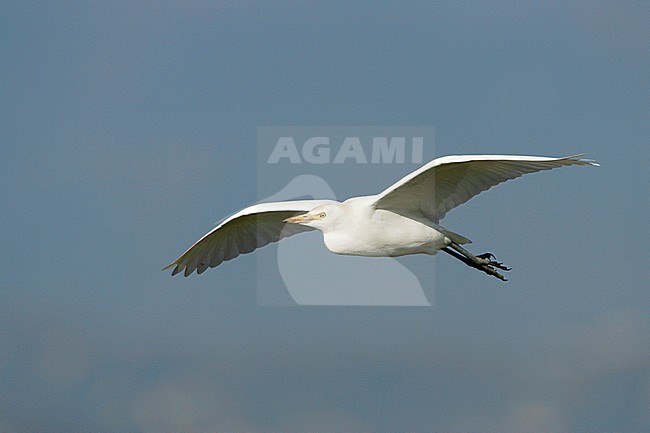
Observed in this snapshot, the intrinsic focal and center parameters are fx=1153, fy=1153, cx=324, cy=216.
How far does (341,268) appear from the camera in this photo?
50.5ft

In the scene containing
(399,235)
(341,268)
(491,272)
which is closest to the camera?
(399,235)

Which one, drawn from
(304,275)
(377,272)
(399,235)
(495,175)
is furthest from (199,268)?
(495,175)

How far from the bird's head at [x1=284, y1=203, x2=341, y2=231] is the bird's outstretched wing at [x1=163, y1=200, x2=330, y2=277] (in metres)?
1.17

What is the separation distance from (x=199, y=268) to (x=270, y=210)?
178cm

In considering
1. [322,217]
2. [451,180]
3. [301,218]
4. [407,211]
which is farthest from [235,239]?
[451,180]

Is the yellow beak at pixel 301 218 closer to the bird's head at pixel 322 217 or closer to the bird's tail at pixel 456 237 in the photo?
the bird's head at pixel 322 217

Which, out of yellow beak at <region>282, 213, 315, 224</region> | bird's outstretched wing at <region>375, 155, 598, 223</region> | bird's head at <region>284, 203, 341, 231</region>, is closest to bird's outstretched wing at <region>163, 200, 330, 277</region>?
yellow beak at <region>282, 213, 315, 224</region>

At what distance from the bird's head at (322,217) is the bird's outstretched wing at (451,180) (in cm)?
53

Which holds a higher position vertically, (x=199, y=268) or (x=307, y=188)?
(x=307, y=188)

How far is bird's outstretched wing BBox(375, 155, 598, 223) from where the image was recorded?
488 inches

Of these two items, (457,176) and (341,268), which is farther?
(341,268)

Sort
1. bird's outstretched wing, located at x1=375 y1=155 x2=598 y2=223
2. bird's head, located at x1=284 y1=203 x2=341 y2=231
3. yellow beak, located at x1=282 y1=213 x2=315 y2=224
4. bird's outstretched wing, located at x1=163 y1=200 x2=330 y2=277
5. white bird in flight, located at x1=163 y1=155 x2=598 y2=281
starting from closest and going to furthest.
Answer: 1. bird's outstretched wing, located at x1=375 y1=155 x2=598 y2=223
2. white bird in flight, located at x1=163 y1=155 x2=598 y2=281
3. bird's head, located at x1=284 y1=203 x2=341 y2=231
4. yellow beak, located at x1=282 y1=213 x2=315 y2=224
5. bird's outstretched wing, located at x1=163 y1=200 x2=330 y2=277

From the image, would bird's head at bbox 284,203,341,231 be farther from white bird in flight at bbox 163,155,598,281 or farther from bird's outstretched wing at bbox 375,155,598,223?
bird's outstretched wing at bbox 375,155,598,223

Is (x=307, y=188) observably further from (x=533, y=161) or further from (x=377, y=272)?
(x=533, y=161)
